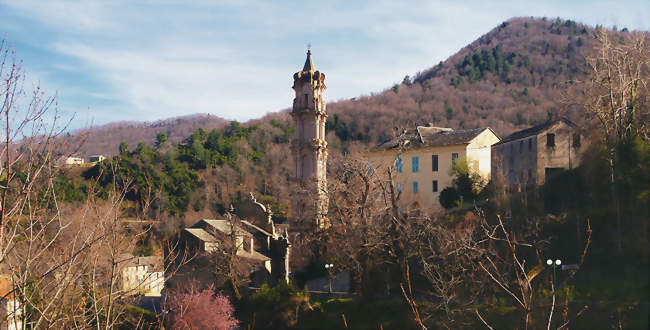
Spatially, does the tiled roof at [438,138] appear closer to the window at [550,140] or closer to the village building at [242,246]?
the window at [550,140]

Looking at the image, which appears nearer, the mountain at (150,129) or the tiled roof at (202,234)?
the tiled roof at (202,234)

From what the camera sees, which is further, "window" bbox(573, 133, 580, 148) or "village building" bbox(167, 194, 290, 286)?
"window" bbox(573, 133, 580, 148)

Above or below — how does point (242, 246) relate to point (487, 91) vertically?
below

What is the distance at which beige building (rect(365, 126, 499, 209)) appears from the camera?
41875 mm

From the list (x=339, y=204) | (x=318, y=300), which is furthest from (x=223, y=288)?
(x=339, y=204)

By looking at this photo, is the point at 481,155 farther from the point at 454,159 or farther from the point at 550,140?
the point at 550,140

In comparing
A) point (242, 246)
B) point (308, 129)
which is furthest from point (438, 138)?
point (242, 246)

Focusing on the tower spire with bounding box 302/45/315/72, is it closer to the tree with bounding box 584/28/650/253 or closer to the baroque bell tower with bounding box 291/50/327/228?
the baroque bell tower with bounding box 291/50/327/228

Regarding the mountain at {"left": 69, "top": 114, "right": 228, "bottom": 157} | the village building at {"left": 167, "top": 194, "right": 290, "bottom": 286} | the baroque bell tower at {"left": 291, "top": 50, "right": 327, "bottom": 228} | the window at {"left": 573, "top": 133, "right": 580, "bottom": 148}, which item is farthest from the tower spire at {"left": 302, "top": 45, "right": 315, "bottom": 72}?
the mountain at {"left": 69, "top": 114, "right": 228, "bottom": 157}

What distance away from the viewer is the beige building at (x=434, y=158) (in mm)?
41875

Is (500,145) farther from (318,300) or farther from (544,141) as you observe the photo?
(318,300)

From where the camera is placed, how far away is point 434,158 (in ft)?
144

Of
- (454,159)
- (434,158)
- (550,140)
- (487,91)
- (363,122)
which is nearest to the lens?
(550,140)

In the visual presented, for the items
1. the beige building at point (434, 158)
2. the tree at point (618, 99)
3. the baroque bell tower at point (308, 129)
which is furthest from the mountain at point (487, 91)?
the tree at point (618, 99)
